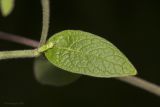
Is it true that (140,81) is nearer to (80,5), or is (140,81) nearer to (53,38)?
(53,38)

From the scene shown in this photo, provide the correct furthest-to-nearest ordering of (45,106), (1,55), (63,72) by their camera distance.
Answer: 1. (45,106)
2. (63,72)
3. (1,55)

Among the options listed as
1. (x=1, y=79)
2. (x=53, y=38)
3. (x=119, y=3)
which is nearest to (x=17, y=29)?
(x=1, y=79)

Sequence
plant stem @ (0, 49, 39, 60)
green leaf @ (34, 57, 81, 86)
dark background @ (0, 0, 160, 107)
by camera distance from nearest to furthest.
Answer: plant stem @ (0, 49, 39, 60) < green leaf @ (34, 57, 81, 86) < dark background @ (0, 0, 160, 107)

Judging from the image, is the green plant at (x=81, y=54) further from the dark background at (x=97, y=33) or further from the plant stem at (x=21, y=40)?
the dark background at (x=97, y=33)

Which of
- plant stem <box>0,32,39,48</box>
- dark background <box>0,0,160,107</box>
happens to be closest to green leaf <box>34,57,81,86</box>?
plant stem <box>0,32,39,48</box>

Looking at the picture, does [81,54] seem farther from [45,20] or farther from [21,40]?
[21,40]

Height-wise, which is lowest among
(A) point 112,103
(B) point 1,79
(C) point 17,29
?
(A) point 112,103

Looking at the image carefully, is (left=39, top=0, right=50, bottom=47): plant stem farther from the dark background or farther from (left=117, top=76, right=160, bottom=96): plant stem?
the dark background
